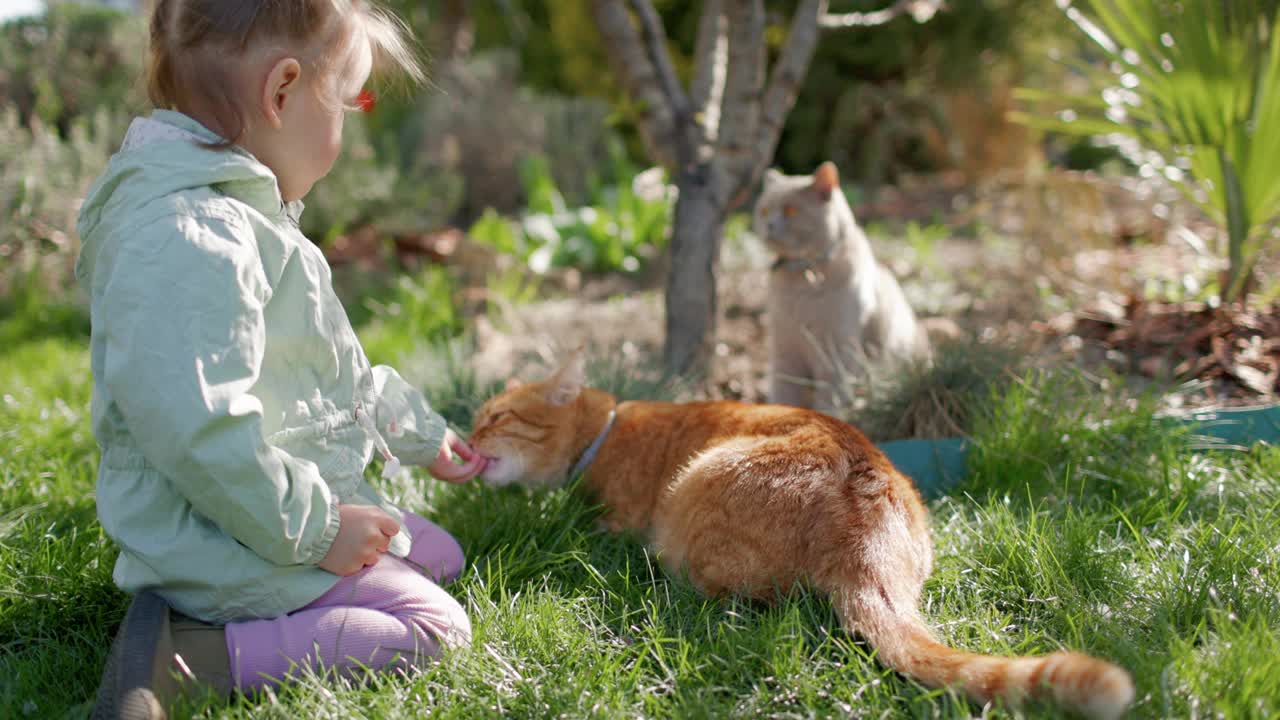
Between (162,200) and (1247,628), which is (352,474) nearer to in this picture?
(162,200)

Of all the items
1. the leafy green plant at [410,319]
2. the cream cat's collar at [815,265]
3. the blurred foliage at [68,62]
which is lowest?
the leafy green plant at [410,319]

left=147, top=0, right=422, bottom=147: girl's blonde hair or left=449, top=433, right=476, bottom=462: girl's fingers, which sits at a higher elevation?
left=147, top=0, right=422, bottom=147: girl's blonde hair

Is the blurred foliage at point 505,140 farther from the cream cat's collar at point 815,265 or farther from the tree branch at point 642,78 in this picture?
the cream cat's collar at point 815,265

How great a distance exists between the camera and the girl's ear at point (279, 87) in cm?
174

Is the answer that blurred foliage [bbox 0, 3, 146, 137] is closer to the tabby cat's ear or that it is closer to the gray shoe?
the tabby cat's ear

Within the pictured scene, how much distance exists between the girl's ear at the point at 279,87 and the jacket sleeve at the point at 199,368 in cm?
25

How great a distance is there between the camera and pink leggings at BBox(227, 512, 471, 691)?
5.90 feet

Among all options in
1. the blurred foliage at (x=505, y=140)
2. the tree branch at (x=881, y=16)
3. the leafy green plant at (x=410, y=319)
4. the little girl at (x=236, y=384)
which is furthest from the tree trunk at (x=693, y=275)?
the blurred foliage at (x=505, y=140)

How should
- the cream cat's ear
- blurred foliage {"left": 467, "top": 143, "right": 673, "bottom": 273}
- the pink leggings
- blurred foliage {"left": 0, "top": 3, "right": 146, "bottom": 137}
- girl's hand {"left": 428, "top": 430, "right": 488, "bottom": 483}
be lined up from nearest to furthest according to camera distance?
the pink leggings → girl's hand {"left": 428, "top": 430, "right": 488, "bottom": 483} → the cream cat's ear → blurred foliage {"left": 467, "top": 143, "right": 673, "bottom": 273} → blurred foliage {"left": 0, "top": 3, "right": 146, "bottom": 137}

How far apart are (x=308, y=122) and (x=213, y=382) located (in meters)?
0.60

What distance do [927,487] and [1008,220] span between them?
4940 mm

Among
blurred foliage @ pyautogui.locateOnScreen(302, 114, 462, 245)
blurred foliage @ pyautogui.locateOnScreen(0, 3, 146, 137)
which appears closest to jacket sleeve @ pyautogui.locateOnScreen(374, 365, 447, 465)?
blurred foliage @ pyautogui.locateOnScreen(302, 114, 462, 245)

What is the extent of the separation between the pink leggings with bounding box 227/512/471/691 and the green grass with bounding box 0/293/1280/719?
59mm

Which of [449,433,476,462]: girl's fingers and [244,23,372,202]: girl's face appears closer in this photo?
[244,23,372,202]: girl's face
